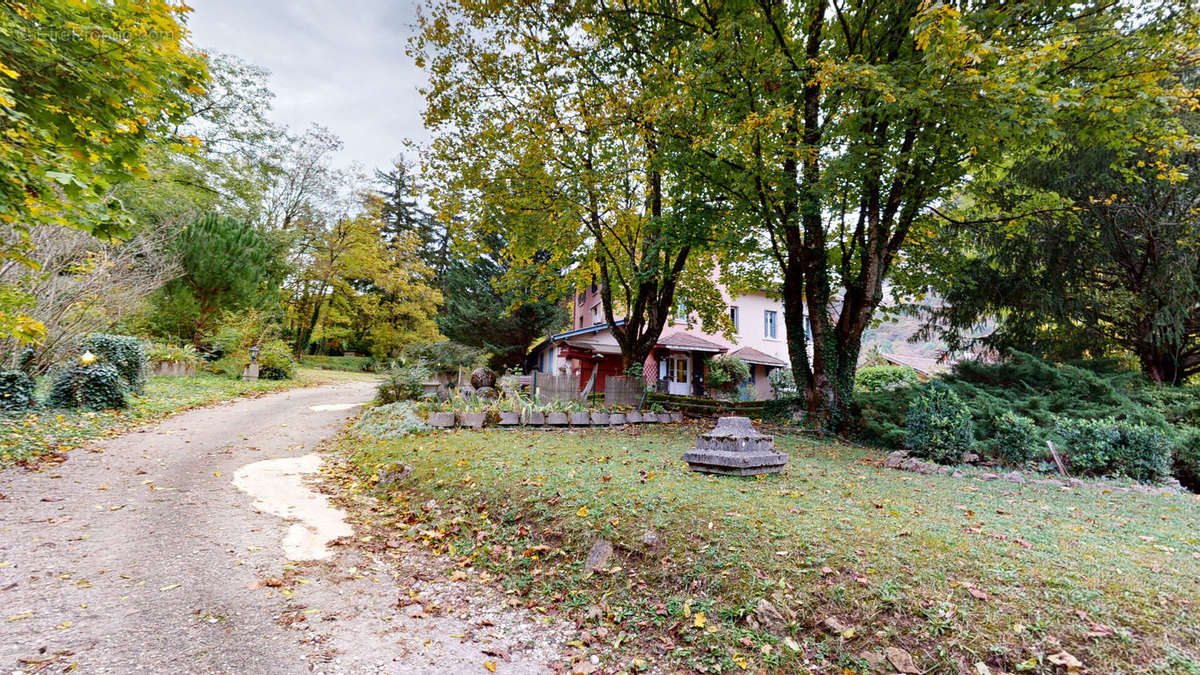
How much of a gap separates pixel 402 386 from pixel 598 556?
987cm

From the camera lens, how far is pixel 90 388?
359 inches

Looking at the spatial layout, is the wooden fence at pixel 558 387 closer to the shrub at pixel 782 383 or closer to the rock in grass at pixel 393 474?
the rock in grass at pixel 393 474

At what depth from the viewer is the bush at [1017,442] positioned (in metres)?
7.54

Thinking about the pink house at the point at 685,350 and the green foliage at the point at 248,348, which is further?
the pink house at the point at 685,350

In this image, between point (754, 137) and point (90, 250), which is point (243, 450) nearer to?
point (90, 250)

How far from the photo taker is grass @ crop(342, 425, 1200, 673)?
2504 millimetres

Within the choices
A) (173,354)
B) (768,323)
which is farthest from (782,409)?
(173,354)

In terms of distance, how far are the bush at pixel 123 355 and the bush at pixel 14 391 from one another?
1.42 meters

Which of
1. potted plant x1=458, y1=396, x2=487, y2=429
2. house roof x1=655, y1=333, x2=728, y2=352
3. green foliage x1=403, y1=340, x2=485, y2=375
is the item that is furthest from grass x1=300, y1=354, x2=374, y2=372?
potted plant x1=458, y1=396, x2=487, y2=429

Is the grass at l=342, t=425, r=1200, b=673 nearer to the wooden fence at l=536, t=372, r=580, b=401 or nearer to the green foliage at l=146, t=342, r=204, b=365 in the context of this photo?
the wooden fence at l=536, t=372, r=580, b=401

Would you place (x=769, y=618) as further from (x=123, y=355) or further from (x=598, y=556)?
(x=123, y=355)

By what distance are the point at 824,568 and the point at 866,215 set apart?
10.1 meters

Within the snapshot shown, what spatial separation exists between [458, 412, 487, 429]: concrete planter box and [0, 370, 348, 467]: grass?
5770mm

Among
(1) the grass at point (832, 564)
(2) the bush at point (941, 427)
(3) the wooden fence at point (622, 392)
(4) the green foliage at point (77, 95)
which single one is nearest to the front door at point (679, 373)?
(3) the wooden fence at point (622, 392)
